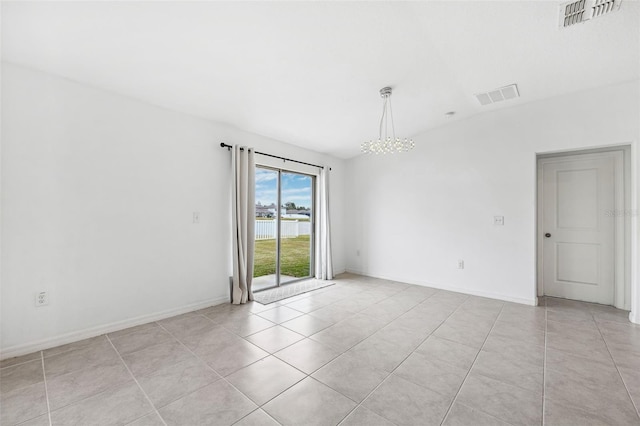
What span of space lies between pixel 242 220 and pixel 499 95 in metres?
3.89

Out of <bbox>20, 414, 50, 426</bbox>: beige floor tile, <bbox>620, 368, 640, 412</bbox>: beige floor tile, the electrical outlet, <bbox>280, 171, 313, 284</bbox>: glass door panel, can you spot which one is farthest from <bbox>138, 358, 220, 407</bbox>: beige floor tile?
<bbox>620, 368, 640, 412</bbox>: beige floor tile

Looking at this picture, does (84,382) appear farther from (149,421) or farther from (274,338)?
(274,338)

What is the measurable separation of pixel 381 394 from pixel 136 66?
3.46 meters

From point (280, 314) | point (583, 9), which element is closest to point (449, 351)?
point (280, 314)

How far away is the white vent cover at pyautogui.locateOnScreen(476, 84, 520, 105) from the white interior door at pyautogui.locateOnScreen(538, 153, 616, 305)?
1308 mm

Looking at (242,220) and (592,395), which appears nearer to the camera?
(592,395)

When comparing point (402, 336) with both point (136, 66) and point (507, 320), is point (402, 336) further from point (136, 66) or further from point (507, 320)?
point (136, 66)

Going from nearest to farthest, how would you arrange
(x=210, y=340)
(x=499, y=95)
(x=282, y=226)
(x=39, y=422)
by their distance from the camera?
(x=39, y=422), (x=210, y=340), (x=499, y=95), (x=282, y=226)

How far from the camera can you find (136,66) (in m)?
2.41

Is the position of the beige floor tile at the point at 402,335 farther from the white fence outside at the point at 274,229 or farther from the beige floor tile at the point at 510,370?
the white fence outside at the point at 274,229

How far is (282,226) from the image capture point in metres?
4.60

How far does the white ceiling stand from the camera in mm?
1970

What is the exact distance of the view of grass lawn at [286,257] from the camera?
4.53m

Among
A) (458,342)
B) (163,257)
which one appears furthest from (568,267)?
(163,257)
